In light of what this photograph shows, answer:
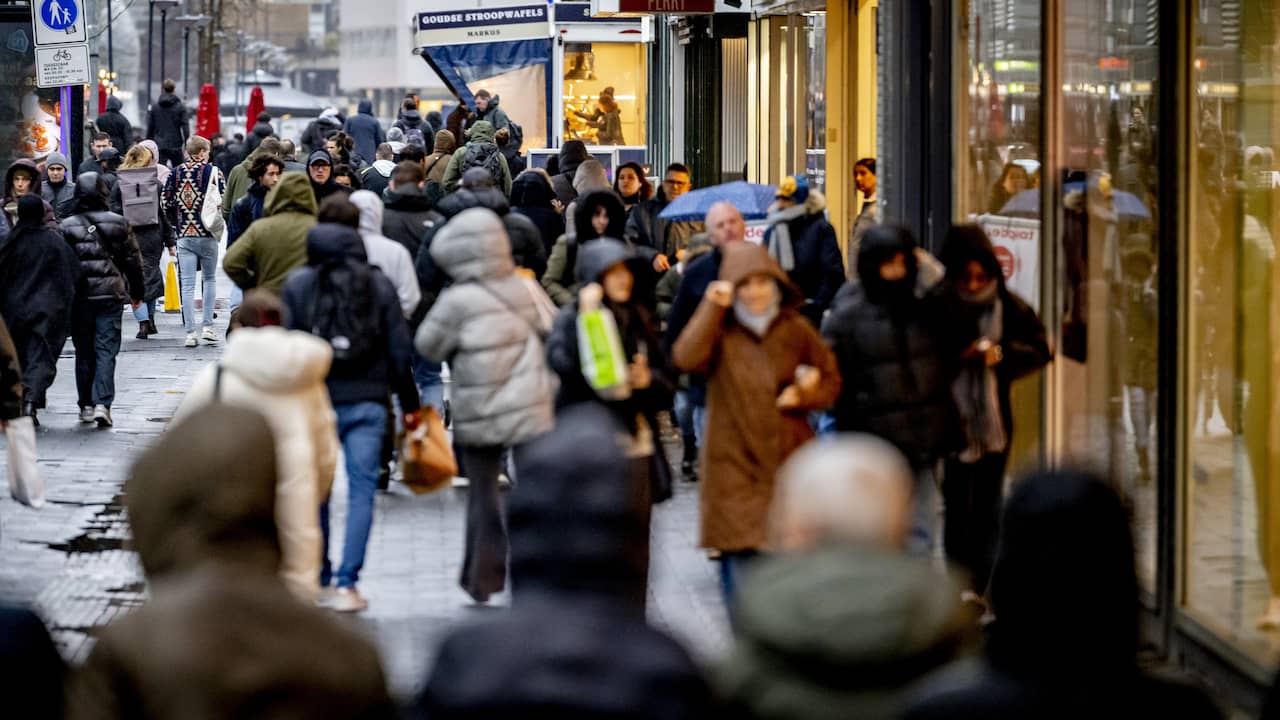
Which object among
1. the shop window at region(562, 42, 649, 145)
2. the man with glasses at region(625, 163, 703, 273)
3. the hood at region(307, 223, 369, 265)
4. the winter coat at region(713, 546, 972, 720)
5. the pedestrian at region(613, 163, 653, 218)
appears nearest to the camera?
the winter coat at region(713, 546, 972, 720)

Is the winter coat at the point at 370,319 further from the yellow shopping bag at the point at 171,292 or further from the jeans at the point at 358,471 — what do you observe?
the yellow shopping bag at the point at 171,292

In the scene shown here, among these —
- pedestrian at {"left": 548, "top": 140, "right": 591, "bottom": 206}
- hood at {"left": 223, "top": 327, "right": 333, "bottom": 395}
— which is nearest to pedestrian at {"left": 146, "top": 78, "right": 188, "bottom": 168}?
pedestrian at {"left": 548, "top": 140, "right": 591, "bottom": 206}

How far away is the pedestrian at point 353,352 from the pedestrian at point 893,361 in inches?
83.5

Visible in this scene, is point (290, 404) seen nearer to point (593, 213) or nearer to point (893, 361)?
point (893, 361)

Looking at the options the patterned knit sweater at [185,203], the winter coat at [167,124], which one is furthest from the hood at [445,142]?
the winter coat at [167,124]

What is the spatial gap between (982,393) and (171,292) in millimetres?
17269

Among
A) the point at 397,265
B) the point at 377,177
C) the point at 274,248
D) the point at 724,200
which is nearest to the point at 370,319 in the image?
the point at 397,265

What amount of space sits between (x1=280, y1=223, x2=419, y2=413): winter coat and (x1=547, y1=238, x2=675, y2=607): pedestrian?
3.35 feet

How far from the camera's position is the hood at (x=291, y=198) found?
12688mm

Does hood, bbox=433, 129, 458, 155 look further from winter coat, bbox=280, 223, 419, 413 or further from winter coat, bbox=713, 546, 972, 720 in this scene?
winter coat, bbox=713, 546, 972, 720

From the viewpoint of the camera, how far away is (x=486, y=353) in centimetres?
932

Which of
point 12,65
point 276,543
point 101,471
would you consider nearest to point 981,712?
point 276,543

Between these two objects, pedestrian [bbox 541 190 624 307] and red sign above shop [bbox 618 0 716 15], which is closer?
pedestrian [bbox 541 190 624 307]

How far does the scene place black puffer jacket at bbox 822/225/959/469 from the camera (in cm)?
883
